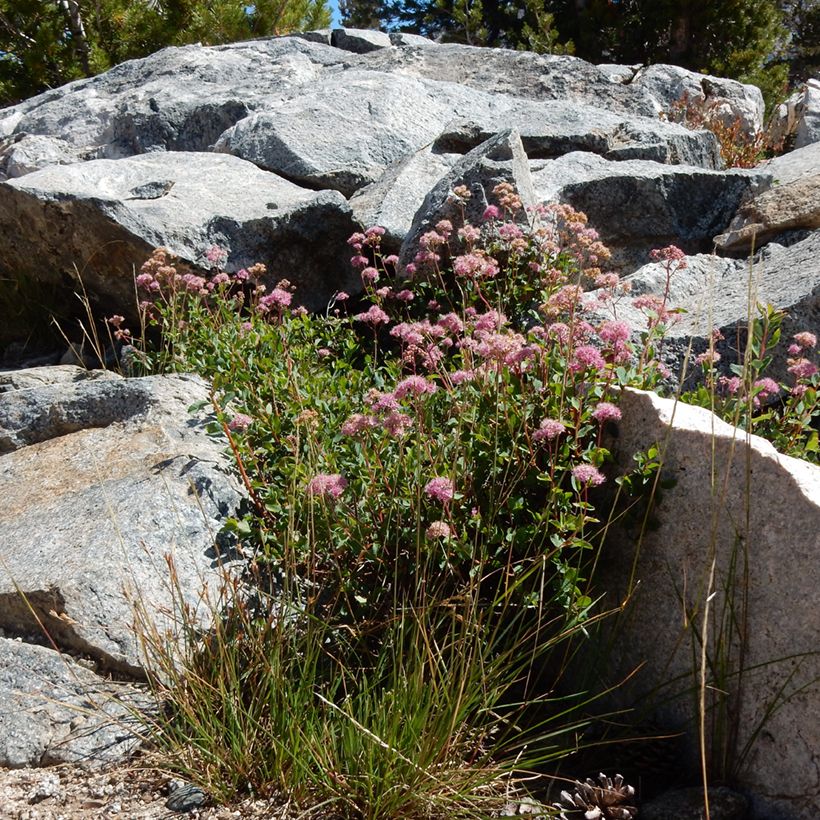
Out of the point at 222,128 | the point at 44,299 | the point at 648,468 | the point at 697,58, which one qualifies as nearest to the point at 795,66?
the point at 697,58

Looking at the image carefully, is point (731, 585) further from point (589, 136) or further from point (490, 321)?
point (589, 136)

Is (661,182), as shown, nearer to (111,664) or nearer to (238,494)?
(238,494)

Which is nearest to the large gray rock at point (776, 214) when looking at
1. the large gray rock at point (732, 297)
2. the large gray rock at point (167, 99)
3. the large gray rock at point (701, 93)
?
the large gray rock at point (732, 297)

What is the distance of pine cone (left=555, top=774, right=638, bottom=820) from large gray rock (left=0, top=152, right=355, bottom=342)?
4.00 metres

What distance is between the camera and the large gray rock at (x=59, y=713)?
294 centimetres

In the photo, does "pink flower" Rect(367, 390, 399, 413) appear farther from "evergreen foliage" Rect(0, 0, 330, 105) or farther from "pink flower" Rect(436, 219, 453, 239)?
"evergreen foliage" Rect(0, 0, 330, 105)

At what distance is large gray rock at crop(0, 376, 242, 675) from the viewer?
3.23 meters

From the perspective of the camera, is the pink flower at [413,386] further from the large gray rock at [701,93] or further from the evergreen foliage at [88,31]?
the evergreen foliage at [88,31]

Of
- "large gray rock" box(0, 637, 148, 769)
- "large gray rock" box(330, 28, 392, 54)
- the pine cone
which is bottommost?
the pine cone

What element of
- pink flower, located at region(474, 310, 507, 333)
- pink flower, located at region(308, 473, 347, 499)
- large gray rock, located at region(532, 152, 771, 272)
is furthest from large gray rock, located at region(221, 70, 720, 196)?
pink flower, located at region(308, 473, 347, 499)

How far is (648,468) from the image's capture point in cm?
296

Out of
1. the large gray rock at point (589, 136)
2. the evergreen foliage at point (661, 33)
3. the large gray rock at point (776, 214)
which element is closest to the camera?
the large gray rock at point (776, 214)

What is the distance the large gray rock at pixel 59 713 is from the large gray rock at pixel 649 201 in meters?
3.92

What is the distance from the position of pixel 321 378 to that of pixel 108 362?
2.17 m
